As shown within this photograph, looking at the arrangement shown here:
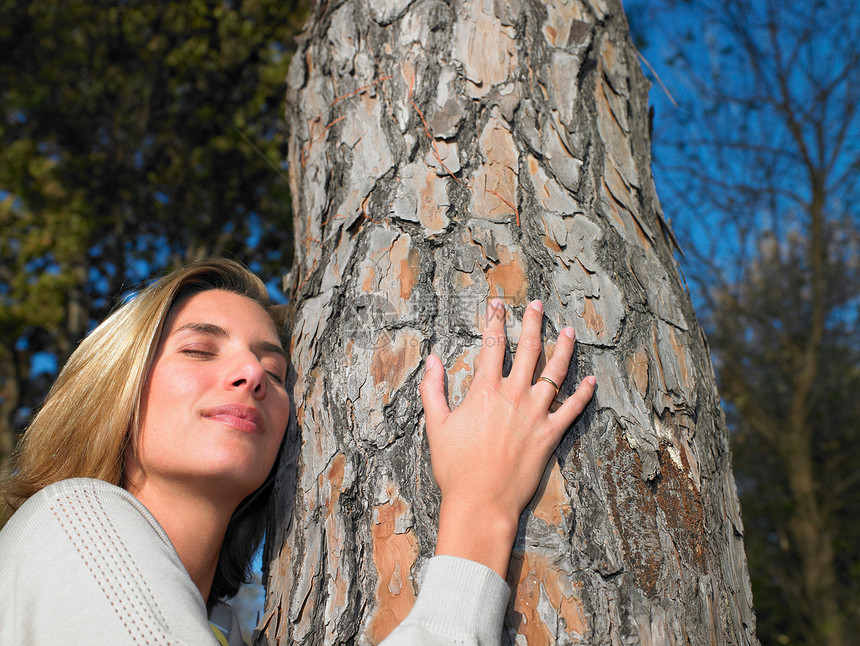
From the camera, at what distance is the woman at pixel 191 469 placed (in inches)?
52.2

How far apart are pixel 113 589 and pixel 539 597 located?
93cm

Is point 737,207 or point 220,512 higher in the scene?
point 737,207

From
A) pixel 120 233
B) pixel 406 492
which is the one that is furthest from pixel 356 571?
pixel 120 233

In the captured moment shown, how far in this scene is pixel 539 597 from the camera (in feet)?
4.48

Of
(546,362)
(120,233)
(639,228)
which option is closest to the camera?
(546,362)

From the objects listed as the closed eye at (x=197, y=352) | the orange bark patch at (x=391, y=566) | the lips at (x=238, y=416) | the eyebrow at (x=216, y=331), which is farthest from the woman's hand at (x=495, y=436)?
the closed eye at (x=197, y=352)

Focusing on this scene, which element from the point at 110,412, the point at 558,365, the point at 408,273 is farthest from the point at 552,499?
the point at 110,412

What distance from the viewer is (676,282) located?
1.84 meters

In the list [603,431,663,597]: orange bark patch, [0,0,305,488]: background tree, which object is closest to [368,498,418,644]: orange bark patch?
[603,431,663,597]: orange bark patch

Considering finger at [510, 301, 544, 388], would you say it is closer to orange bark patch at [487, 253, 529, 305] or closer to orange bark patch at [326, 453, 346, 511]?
orange bark patch at [487, 253, 529, 305]

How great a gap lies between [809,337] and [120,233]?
8647mm

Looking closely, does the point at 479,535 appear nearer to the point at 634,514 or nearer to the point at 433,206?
the point at 634,514

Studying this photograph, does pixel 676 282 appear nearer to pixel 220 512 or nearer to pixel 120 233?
pixel 220 512

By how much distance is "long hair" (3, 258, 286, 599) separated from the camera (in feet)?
6.09
